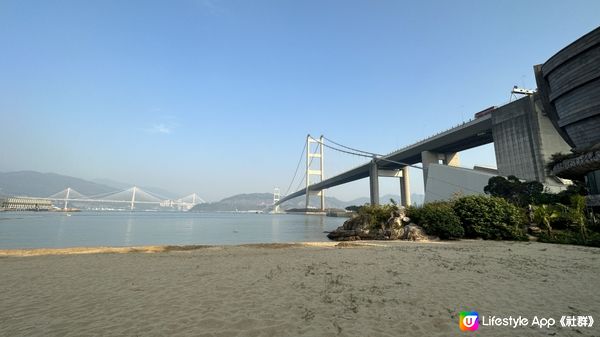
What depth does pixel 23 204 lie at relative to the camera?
13538 cm

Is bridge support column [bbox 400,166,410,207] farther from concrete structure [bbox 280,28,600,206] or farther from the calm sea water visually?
the calm sea water

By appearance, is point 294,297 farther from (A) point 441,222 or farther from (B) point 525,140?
(B) point 525,140

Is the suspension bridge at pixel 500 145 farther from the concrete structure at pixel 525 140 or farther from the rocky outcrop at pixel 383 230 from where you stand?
the rocky outcrop at pixel 383 230

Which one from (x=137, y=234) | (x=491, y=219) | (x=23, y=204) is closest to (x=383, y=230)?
(x=491, y=219)

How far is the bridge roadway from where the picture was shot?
5384 centimetres

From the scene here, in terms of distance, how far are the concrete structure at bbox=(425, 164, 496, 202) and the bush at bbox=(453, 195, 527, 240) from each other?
22.4 meters

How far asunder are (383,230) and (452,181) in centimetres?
3529

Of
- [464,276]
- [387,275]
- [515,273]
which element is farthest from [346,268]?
[515,273]

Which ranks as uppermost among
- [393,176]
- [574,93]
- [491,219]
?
[574,93]

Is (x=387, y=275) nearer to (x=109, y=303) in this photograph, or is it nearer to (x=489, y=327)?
(x=489, y=327)

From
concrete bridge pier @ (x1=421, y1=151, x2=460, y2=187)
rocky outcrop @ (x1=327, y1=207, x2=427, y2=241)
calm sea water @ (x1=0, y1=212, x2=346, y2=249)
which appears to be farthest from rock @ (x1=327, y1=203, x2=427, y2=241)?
concrete bridge pier @ (x1=421, y1=151, x2=460, y2=187)

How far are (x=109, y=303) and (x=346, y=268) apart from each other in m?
6.89

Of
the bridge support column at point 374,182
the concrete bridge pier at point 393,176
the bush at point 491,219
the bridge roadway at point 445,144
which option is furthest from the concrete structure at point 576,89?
the concrete bridge pier at point 393,176

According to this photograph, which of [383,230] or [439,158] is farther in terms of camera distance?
[439,158]
